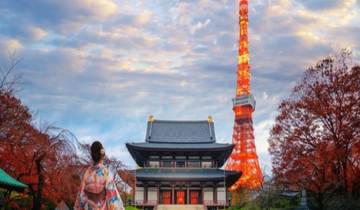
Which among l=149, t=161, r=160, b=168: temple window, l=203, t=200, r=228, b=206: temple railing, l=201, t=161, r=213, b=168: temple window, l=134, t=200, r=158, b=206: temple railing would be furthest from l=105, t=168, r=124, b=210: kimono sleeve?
l=201, t=161, r=213, b=168: temple window

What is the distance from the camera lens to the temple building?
4528 cm

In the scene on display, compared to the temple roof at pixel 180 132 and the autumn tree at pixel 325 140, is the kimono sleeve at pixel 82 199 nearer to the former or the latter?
the autumn tree at pixel 325 140

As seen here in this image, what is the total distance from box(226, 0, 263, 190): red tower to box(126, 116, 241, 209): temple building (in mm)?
11271

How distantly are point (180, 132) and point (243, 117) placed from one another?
1728cm

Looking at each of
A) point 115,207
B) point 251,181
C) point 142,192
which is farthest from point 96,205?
point 251,181

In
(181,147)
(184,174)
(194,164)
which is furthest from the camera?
(194,164)

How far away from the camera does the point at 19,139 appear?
19703mm

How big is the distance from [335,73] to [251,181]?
1243 inches

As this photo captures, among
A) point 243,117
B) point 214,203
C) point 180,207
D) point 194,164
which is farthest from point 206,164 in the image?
point 243,117

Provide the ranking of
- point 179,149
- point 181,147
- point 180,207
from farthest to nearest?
point 181,147 → point 179,149 → point 180,207

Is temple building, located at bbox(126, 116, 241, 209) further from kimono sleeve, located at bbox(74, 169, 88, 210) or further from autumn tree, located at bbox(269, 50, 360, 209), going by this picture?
kimono sleeve, located at bbox(74, 169, 88, 210)

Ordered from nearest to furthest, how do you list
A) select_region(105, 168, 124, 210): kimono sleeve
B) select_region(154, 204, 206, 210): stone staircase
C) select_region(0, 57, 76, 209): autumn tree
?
select_region(105, 168, 124, 210): kimono sleeve, select_region(0, 57, 76, 209): autumn tree, select_region(154, 204, 206, 210): stone staircase

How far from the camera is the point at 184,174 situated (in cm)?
4584

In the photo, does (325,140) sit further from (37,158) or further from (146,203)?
(146,203)
